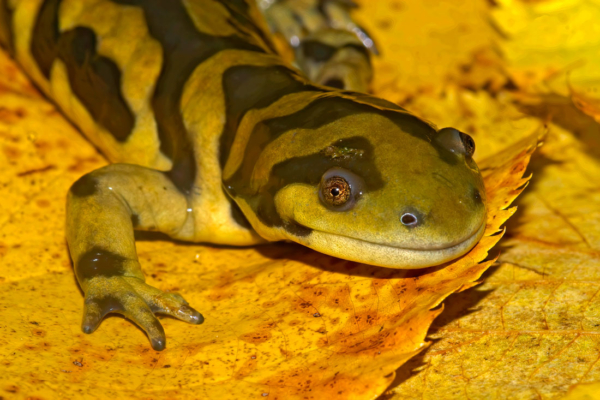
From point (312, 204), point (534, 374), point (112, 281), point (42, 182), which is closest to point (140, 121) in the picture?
point (42, 182)

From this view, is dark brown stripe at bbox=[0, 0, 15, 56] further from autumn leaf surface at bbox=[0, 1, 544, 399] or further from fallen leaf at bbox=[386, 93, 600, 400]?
fallen leaf at bbox=[386, 93, 600, 400]

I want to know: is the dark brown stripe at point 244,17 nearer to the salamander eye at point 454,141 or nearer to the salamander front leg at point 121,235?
the salamander front leg at point 121,235

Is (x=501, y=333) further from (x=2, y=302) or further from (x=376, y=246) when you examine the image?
(x=2, y=302)

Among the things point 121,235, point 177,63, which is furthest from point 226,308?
point 177,63

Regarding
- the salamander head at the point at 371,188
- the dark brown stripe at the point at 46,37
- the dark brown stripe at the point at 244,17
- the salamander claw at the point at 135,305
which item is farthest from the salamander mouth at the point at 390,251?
the dark brown stripe at the point at 46,37

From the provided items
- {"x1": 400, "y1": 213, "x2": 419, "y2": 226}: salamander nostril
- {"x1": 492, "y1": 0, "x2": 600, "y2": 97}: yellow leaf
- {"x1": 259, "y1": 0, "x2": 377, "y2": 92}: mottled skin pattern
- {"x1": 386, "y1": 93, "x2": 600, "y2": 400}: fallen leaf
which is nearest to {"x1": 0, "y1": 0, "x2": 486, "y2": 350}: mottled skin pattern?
{"x1": 400, "y1": 213, "x2": 419, "y2": 226}: salamander nostril

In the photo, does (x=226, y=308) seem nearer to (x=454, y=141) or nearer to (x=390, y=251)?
(x=390, y=251)
